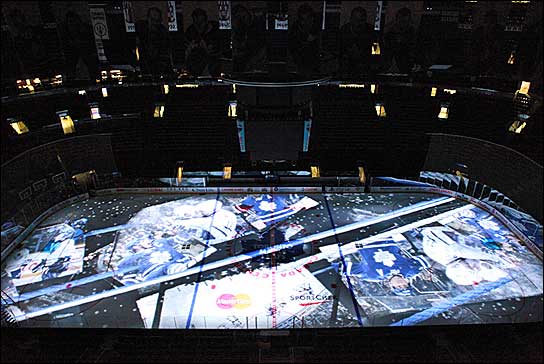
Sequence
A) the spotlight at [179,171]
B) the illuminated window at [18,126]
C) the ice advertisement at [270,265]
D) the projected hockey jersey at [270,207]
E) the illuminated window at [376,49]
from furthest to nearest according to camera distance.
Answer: the illuminated window at [376,49]
the illuminated window at [18,126]
the spotlight at [179,171]
the projected hockey jersey at [270,207]
the ice advertisement at [270,265]

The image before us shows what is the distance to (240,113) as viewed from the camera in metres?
20.2

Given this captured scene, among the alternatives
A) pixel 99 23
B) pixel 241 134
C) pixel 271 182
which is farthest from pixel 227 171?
pixel 99 23

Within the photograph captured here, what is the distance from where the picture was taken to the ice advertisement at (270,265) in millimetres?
9863

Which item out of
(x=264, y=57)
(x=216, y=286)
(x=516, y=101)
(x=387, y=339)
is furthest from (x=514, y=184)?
(x=264, y=57)

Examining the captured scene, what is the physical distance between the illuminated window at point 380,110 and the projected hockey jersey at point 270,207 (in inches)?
307

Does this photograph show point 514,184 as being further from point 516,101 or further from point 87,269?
point 87,269

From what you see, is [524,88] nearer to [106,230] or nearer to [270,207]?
[270,207]

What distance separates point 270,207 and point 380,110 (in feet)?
31.9

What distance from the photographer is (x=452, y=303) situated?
33.3 ft

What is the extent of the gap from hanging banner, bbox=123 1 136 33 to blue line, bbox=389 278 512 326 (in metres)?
20.3

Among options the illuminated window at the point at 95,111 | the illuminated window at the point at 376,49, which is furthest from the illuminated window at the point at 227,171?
the illuminated window at the point at 376,49

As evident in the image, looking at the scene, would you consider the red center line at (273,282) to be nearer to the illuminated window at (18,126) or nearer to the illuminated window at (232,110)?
the illuminated window at (232,110)

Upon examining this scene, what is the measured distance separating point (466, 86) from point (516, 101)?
9.15 ft

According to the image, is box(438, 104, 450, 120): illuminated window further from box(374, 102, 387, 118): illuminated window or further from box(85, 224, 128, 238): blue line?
box(85, 224, 128, 238): blue line
